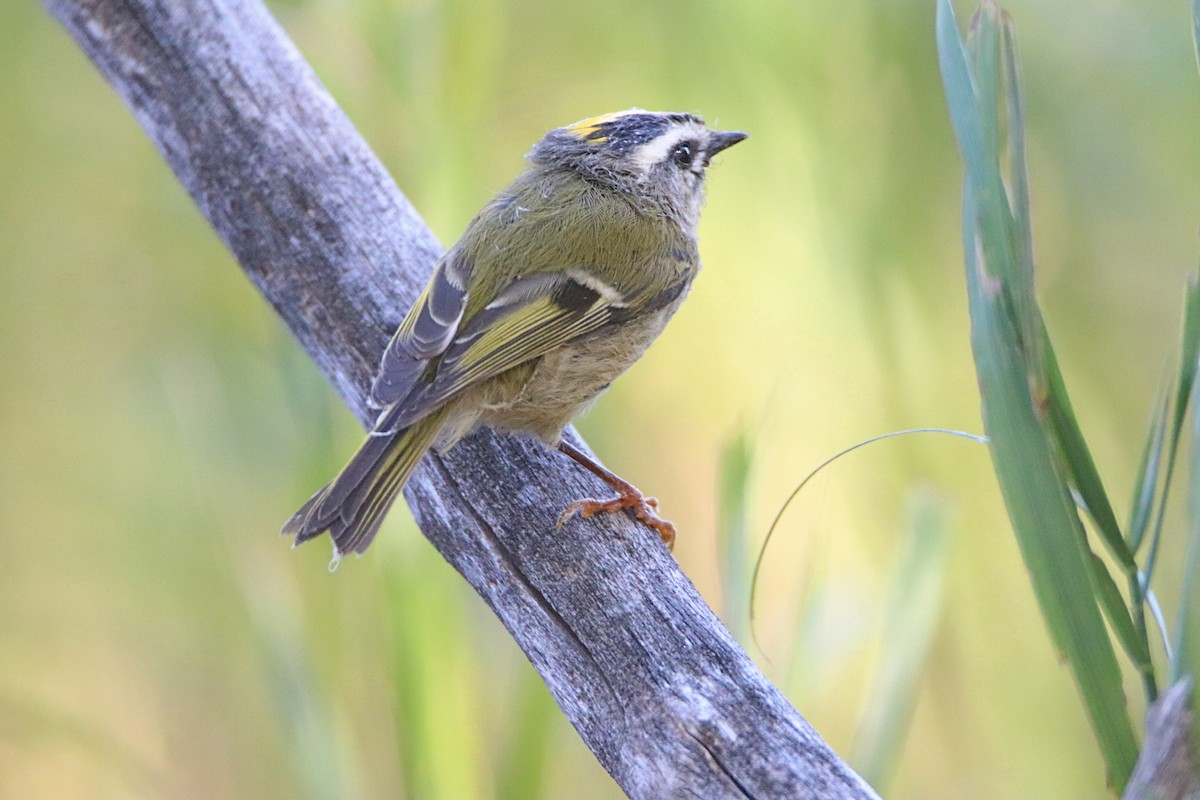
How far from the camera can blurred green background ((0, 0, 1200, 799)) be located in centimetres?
187

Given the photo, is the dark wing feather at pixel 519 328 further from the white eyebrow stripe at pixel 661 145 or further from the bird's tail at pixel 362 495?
the white eyebrow stripe at pixel 661 145

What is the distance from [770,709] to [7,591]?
258cm

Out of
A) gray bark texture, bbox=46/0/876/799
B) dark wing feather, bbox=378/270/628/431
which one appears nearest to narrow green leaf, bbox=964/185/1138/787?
gray bark texture, bbox=46/0/876/799

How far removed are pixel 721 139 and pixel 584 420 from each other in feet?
2.90

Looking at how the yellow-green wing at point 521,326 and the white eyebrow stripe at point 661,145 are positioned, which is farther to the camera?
the white eyebrow stripe at point 661,145

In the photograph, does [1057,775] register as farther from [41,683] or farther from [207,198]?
[41,683]

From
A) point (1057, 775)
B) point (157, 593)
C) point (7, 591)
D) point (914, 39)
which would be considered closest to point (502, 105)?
point (914, 39)

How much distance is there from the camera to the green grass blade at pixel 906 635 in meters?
1.65

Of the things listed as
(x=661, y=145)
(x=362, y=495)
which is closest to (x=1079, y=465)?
(x=362, y=495)

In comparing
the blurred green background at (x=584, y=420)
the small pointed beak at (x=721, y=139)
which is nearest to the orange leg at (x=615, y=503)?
the blurred green background at (x=584, y=420)

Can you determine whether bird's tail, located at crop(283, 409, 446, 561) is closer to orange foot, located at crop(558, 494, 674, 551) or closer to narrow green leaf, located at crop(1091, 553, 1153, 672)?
orange foot, located at crop(558, 494, 674, 551)

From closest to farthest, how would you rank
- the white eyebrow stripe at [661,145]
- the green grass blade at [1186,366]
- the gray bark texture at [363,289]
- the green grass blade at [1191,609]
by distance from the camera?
the green grass blade at [1191,609] → the green grass blade at [1186,366] → the gray bark texture at [363,289] → the white eyebrow stripe at [661,145]

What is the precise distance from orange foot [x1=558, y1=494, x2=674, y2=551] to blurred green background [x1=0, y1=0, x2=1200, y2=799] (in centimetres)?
11

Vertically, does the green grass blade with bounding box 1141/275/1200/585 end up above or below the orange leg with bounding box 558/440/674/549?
above
